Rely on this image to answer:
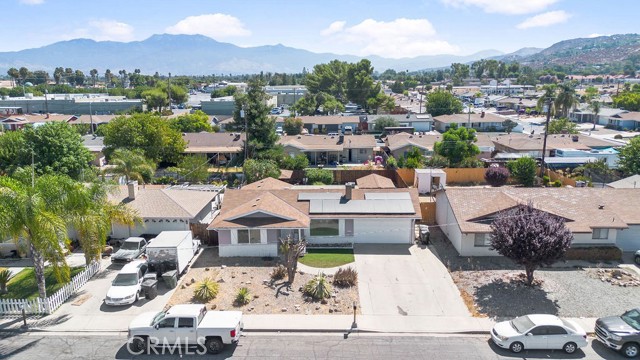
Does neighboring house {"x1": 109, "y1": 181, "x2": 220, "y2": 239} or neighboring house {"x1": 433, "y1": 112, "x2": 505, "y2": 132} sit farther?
neighboring house {"x1": 433, "y1": 112, "x2": 505, "y2": 132}

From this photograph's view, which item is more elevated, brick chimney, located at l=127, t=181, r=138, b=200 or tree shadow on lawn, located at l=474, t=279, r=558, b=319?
brick chimney, located at l=127, t=181, r=138, b=200

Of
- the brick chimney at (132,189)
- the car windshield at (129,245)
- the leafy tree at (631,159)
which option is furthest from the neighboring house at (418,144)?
the car windshield at (129,245)

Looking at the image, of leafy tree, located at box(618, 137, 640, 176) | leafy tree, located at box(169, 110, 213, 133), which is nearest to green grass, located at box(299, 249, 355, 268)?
leafy tree, located at box(618, 137, 640, 176)

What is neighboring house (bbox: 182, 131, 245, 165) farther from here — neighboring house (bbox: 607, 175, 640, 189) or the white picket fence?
neighboring house (bbox: 607, 175, 640, 189)

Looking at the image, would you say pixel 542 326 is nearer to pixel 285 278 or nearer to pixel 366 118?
pixel 285 278

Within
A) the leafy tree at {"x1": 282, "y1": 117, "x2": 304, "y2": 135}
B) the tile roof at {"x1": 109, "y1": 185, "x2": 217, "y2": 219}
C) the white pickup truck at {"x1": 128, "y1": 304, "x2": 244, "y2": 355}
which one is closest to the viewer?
the white pickup truck at {"x1": 128, "y1": 304, "x2": 244, "y2": 355}

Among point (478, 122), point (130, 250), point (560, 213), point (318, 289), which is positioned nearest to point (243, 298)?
point (318, 289)

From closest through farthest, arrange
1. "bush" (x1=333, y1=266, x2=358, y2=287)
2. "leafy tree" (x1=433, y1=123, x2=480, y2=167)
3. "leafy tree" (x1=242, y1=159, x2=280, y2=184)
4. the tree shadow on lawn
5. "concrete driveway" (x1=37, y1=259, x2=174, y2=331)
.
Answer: "concrete driveway" (x1=37, y1=259, x2=174, y2=331), the tree shadow on lawn, "bush" (x1=333, y1=266, x2=358, y2=287), "leafy tree" (x1=242, y1=159, x2=280, y2=184), "leafy tree" (x1=433, y1=123, x2=480, y2=167)

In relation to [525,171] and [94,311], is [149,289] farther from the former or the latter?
[525,171]
